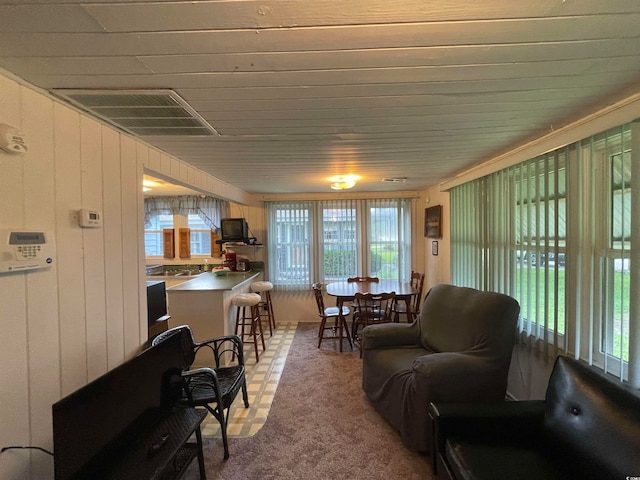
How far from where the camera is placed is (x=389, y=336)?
265 cm

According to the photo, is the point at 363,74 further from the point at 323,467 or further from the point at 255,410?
the point at 255,410

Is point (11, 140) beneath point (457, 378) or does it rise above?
above

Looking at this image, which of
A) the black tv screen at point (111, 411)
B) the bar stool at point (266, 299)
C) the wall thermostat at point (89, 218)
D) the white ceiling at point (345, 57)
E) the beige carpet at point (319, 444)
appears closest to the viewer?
the white ceiling at point (345, 57)

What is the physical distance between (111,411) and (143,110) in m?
1.46

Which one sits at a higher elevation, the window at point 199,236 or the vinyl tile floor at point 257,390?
the window at point 199,236

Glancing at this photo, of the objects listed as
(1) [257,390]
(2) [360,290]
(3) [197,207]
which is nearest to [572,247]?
(2) [360,290]

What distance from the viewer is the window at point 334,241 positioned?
4.91 meters

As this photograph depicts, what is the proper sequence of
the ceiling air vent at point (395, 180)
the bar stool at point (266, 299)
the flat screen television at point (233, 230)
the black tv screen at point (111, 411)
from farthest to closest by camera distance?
the flat screen television at point (233, 230), the bar stool at point (266, 299), the ceiling air vent at point (395, 180), the black tv screen at point (111, 411)

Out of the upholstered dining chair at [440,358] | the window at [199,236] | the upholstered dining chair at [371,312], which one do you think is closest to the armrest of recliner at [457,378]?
the upholstered dining chair at [440,358]

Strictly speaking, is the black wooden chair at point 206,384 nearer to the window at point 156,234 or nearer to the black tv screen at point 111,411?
the black tv screen at point 111,411

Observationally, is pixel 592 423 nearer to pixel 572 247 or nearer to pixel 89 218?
pixel 572 247

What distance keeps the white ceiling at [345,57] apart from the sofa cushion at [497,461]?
1735mm

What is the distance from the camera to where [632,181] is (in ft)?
4.77

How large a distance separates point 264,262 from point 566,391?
4.21m
